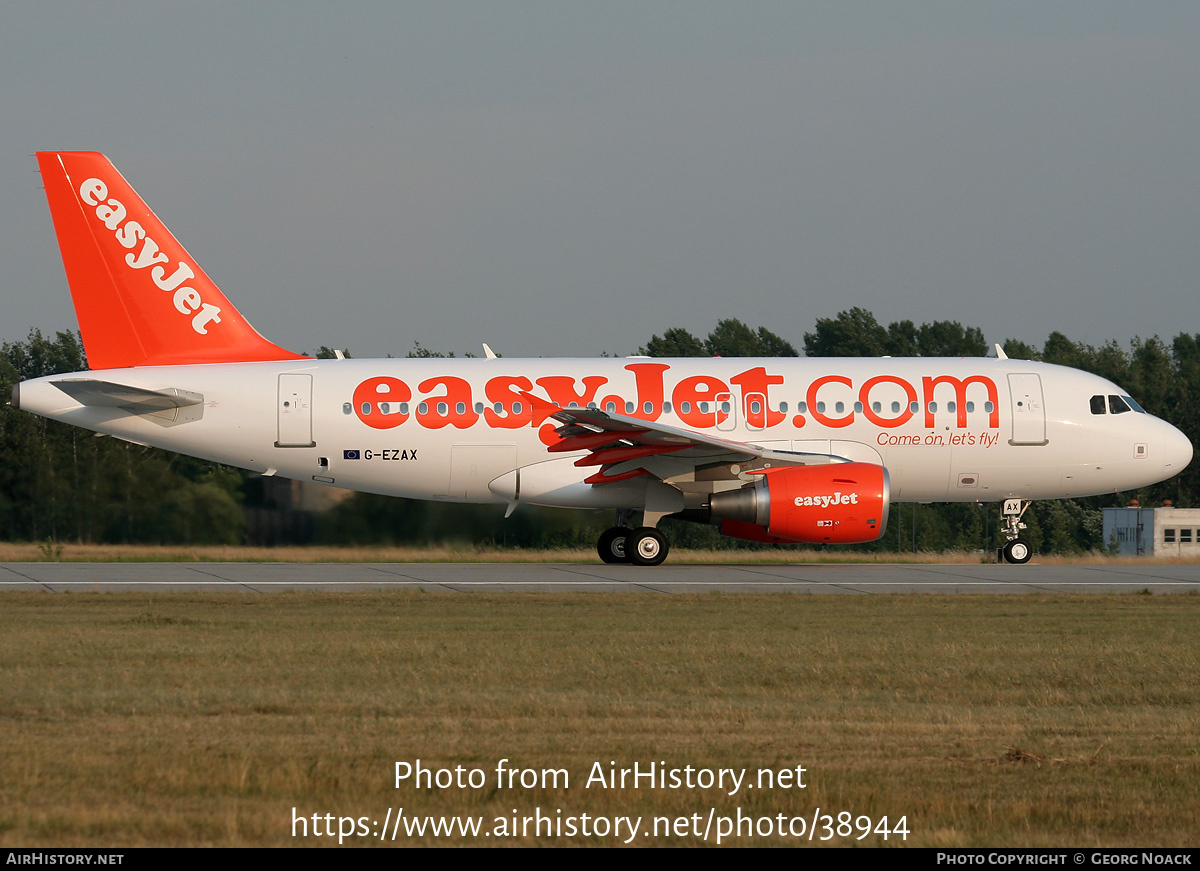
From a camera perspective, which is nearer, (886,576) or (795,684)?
(795,684)

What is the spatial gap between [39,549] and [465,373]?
937 cm

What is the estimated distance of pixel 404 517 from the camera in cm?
2628

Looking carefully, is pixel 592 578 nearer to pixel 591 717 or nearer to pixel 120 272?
pixel 120 272

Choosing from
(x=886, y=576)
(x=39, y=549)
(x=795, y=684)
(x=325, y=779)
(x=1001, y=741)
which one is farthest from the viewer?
(x=39, y=549)

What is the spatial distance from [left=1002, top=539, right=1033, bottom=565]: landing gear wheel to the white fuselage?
1515 mm

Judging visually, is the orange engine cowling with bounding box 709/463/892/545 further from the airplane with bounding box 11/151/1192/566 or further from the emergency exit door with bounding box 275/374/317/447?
the emergency exit door with bounding box 275/374/317/447

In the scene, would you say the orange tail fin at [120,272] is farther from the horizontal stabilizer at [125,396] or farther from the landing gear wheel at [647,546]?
the landing gear wheel at [647,546]

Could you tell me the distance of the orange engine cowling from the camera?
21.7 meters

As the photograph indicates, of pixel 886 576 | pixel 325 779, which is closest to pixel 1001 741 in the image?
pixel 325 779

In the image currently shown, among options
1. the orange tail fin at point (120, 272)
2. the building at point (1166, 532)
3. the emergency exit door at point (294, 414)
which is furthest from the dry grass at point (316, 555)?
the building at point (1166, 532)

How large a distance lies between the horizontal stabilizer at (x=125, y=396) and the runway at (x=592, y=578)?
279cm

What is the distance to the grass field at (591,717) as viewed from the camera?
633 cm

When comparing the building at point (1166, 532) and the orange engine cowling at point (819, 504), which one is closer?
the orange engine cowling at point (819, 504)
